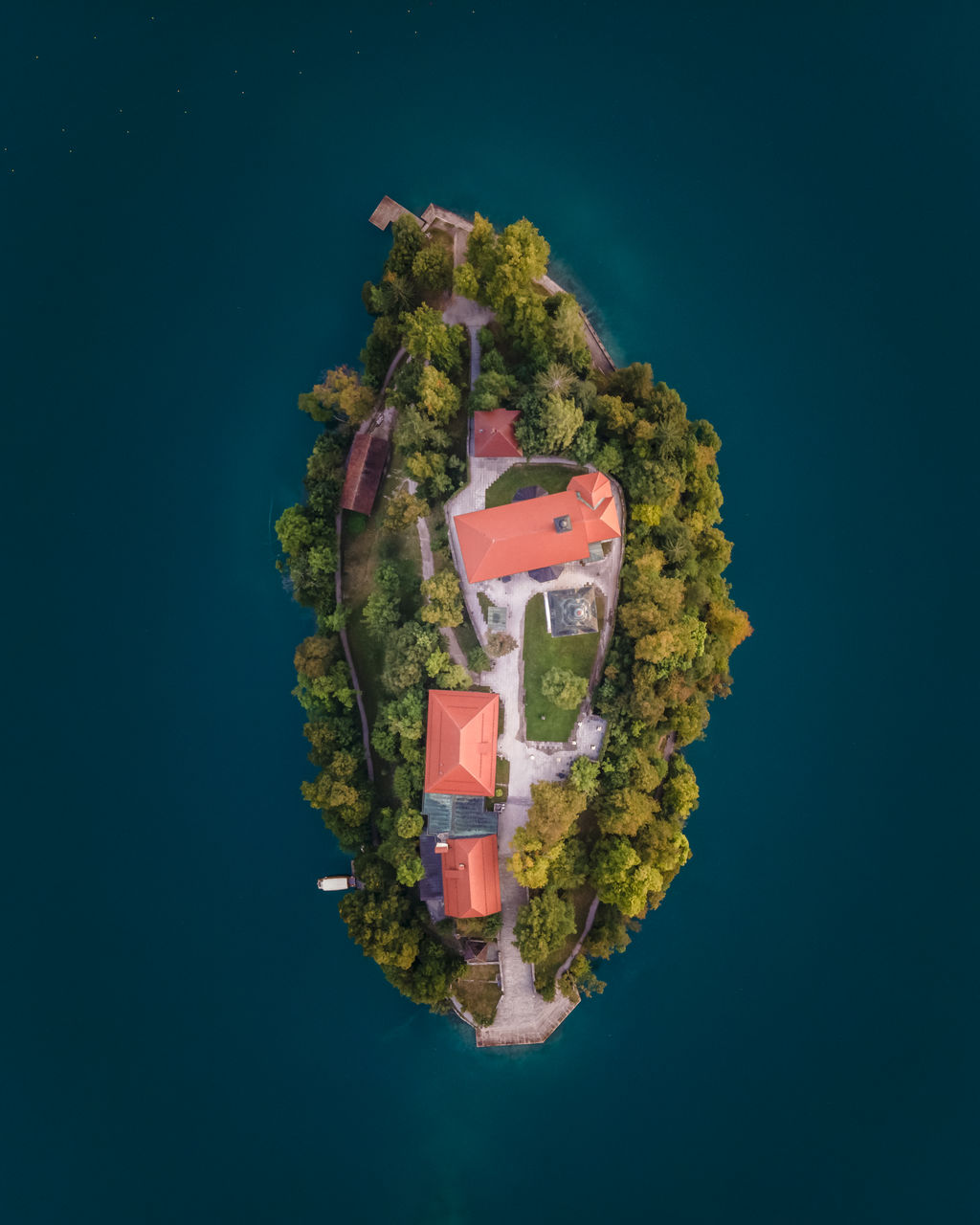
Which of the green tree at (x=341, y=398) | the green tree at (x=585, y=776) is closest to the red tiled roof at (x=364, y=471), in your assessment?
the green tree at (x=341, y=398)

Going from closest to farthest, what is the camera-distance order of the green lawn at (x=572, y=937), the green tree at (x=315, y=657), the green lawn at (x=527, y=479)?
the green lawn at (x=527, y=479), the green tree at (x=315, y=657), the green lawn at (x=572, y=937)

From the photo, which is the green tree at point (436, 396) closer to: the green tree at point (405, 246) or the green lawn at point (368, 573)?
the green lawn at point (368, 573)

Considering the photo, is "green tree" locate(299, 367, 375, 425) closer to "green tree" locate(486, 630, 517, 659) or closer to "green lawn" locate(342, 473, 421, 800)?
"green lawn" locate(342, 473, 421, 800)

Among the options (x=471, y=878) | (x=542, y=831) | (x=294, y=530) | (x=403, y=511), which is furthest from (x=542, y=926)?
(x=294, y=530)

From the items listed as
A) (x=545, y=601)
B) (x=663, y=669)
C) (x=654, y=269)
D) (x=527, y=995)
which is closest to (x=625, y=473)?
(x=545, y=601)

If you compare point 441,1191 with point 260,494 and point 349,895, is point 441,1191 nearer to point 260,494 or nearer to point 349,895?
point 349,895

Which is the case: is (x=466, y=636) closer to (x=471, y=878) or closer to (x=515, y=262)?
(x=471, y=878)
